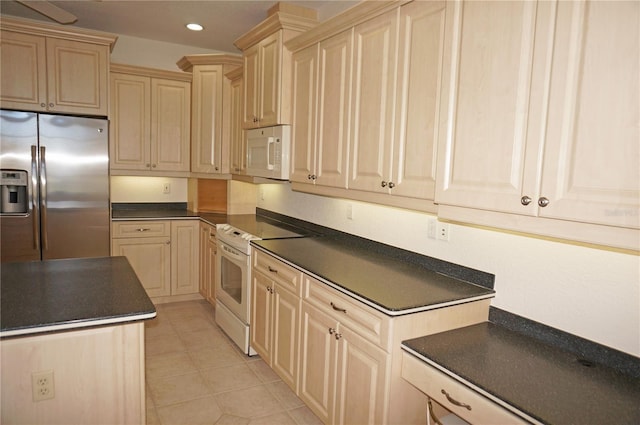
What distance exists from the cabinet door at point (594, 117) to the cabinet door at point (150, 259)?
12.1ft

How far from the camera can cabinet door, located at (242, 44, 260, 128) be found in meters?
3.43

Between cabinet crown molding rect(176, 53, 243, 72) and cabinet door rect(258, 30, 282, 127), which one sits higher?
cabinet crown molding rect(176, 53, 243, 72)

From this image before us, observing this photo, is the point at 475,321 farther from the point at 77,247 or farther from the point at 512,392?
the point at 77,247

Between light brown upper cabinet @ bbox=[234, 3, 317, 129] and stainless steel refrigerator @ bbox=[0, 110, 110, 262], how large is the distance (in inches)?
54.8

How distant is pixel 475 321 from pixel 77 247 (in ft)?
11.0

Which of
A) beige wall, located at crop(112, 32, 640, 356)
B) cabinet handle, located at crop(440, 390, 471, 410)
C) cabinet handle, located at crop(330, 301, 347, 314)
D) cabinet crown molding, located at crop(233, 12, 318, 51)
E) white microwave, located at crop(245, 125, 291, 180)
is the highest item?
cabinet crown molding, located at crop(233, 12, 318, 51)

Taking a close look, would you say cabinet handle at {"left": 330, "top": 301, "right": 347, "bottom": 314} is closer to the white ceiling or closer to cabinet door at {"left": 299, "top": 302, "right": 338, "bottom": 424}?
cabinet door at {"left": 299, "top": 302, "right": 338, "bottom": 424}

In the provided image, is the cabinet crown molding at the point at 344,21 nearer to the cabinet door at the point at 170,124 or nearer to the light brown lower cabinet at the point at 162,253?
the cabinet door at the point at 170,124

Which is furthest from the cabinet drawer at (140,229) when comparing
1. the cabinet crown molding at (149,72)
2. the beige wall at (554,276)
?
the beige wall at (554,276)

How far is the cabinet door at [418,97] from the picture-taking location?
1854 mm

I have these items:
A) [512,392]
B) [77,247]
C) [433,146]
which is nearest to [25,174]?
[77,247]

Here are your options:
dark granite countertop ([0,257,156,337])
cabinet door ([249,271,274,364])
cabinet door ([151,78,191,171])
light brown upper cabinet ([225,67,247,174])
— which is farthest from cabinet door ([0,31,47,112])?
cabinet door ([249,271,274,364])

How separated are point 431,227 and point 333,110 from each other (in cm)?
91

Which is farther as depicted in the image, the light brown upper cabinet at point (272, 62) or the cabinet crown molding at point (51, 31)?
the cabinet crown molding at point (51, 31)
